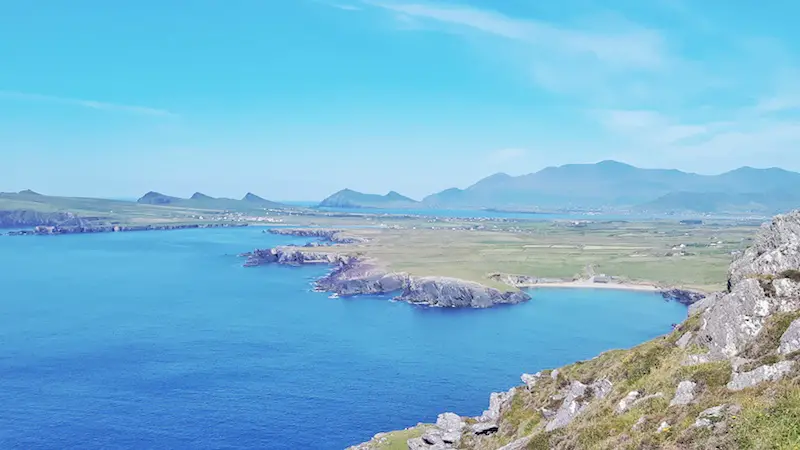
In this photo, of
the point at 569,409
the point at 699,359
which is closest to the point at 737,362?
the point at 699,359

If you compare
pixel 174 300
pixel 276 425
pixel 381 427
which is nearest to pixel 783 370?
pixel 381 427

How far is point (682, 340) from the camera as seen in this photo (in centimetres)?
3156

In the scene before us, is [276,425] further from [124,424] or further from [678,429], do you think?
[678,429]

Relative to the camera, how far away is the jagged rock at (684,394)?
23.7 meters

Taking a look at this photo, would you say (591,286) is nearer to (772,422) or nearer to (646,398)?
(646,398)

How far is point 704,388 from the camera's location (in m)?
24.0

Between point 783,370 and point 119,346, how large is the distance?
103063 millimetres

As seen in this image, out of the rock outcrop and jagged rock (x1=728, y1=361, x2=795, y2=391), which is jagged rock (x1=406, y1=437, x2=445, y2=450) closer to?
the rock outcrop

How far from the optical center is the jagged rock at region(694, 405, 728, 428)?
65.3ft

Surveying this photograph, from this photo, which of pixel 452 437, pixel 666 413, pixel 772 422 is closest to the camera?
pixel 772 422

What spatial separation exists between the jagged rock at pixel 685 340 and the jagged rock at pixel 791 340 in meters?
6.80

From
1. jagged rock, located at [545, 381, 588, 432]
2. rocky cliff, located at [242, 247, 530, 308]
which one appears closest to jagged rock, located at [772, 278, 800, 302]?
jagged rock, located at [545, 381, 588, 432]

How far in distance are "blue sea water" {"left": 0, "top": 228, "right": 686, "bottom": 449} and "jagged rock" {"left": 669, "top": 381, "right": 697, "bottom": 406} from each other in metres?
46.4

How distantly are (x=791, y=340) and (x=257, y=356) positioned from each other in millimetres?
85800
